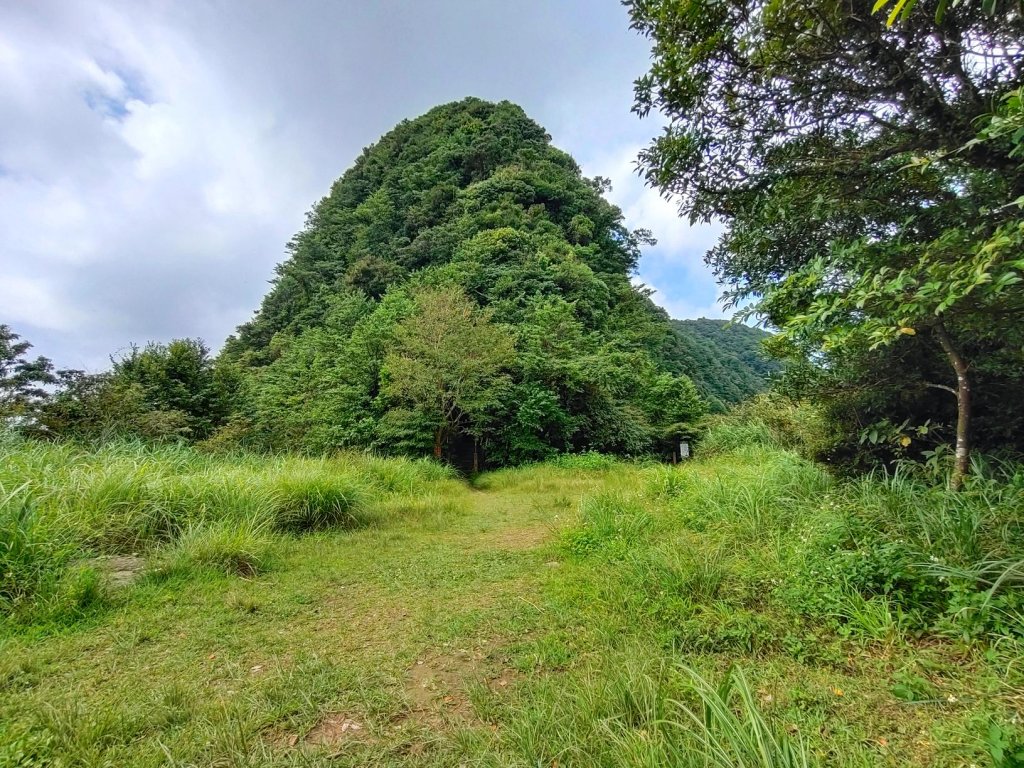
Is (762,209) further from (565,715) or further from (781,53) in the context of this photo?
(565,715)

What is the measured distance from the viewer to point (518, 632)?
9.11 ft

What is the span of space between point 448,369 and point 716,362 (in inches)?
1101

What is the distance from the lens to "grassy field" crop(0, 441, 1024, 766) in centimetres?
170

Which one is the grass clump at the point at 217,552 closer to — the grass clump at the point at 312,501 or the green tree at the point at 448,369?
the grass clump at the point at 312,501

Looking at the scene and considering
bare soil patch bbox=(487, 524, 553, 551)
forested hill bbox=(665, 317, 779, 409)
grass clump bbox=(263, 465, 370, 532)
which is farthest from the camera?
forested hill bbox=(665, 317, 779, 409)

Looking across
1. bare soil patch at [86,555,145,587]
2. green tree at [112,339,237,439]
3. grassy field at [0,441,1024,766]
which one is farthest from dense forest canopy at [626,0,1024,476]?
green tree at [112,339,237,439]

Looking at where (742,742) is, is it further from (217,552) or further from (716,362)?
(716,362)

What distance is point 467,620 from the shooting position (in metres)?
2.96

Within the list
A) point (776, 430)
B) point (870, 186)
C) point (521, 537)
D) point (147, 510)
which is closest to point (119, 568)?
point (147, 510)

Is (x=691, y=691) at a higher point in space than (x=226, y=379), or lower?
lower

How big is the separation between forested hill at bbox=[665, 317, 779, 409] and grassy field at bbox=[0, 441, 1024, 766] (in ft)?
74.9

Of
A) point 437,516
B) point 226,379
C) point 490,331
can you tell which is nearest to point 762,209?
point 437,516

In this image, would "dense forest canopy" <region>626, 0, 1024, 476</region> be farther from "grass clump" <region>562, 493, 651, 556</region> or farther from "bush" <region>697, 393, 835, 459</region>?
"grass clump" <region>562, 493, 651, 556</region>

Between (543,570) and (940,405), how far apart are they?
12.3ft
